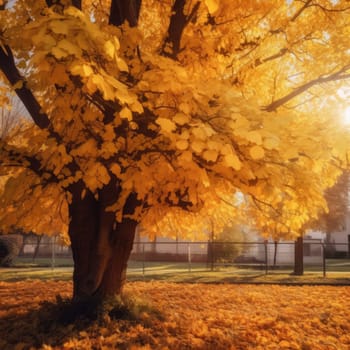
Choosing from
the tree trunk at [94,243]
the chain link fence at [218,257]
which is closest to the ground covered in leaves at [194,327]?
the tree trunk at [94,243]

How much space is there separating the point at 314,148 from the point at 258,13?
4387 millimetres

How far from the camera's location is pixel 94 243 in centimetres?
618

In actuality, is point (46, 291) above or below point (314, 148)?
below

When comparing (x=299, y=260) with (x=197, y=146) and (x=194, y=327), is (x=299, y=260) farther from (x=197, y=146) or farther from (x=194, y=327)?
(x=197, y=146)

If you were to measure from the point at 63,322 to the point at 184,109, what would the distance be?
4282 mm

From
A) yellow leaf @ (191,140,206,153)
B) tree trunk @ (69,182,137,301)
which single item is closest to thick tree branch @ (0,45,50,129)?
tree trunk @ (69,182,137,301)

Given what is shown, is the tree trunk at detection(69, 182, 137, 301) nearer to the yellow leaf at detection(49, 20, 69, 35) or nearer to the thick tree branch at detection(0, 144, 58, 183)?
the thick tree branch at detection(0, 144, 58, 183)

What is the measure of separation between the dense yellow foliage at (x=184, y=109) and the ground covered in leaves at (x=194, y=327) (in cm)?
163

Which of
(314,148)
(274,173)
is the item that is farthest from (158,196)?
(314,148)

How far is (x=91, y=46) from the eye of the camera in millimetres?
2879

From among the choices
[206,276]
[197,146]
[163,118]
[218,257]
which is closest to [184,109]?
[163,118]

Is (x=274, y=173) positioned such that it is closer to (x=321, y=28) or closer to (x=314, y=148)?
(x=314, y=148)

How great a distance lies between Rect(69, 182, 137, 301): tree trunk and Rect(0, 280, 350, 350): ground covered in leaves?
62cm

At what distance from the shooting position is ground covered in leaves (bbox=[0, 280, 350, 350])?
492 centimetres
